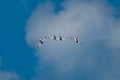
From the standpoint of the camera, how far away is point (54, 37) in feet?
641

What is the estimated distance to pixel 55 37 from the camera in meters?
197

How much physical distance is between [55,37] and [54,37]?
1575 millimetres
